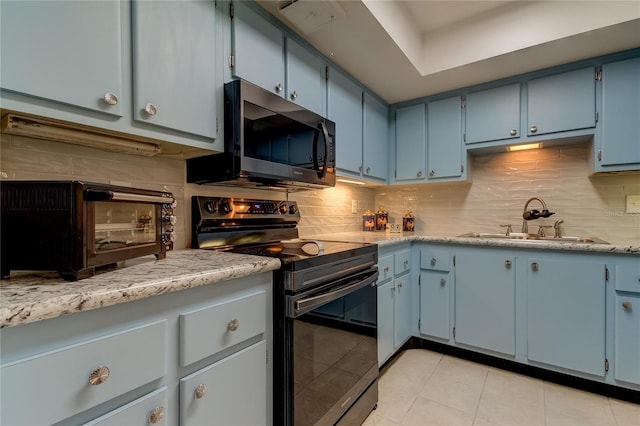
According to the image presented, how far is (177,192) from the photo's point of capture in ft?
4.80

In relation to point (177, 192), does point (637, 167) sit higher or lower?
higher

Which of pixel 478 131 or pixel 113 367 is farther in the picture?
pixel 478 131

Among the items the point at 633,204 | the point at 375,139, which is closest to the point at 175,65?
the point at 375,139

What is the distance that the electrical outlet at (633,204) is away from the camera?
2102 mm

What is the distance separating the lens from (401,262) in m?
2.22

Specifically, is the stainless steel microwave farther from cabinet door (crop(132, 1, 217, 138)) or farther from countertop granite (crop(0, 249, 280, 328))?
countertop granite (crop(0, 249, 280, 328))

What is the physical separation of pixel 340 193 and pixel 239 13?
1595mm

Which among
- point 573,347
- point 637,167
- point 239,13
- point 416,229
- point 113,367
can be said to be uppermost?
point 239,13

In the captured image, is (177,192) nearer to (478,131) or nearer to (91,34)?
(91,34)

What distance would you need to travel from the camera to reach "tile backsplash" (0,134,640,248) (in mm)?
1127

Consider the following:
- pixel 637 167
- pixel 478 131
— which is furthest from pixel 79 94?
pixel 637 167

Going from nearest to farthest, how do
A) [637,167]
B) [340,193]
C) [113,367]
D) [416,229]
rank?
[113,367]
[637,167]
[340,193]
[416,229]

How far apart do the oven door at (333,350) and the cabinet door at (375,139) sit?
1.14 m

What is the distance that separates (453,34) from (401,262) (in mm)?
1731
